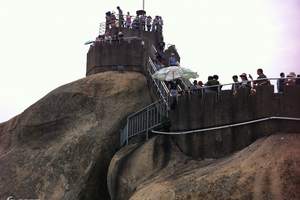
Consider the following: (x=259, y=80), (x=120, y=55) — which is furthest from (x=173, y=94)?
(x=120, y=55)

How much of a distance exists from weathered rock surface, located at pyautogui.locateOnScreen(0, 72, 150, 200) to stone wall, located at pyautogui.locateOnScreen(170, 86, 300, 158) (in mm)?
4436

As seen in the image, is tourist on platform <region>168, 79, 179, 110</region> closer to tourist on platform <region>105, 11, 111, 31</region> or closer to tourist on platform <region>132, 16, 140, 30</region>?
tourist on platform <region>132, 16, 140, 30</region>

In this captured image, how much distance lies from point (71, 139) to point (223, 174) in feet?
34.4

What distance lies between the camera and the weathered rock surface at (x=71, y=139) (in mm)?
24114

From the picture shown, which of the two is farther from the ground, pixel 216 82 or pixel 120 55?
pixel 120 55

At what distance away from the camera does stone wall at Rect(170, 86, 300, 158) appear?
17.2 metres

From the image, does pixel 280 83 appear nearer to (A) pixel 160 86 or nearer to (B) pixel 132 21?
(A) pixel 160 86

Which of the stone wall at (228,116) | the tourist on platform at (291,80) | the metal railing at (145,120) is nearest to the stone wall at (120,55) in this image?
the metal railing at (145,120)

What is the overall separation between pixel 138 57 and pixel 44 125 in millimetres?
5903

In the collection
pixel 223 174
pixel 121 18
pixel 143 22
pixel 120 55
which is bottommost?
pixel 223 174

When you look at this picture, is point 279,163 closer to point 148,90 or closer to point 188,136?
point 188,136

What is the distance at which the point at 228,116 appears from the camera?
62.2 ft

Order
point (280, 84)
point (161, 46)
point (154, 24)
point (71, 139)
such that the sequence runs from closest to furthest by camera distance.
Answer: point (280, 84)
point (71, 139)
point (161, 46)
point (154, 24)

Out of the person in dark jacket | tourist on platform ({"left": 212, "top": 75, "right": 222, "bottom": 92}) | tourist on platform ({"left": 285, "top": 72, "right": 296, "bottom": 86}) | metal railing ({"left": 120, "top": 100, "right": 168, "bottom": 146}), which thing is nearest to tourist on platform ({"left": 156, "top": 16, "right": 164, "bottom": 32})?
metal railing ({"left": 120, "top": 100, "right": 168, "bottom": 146})
